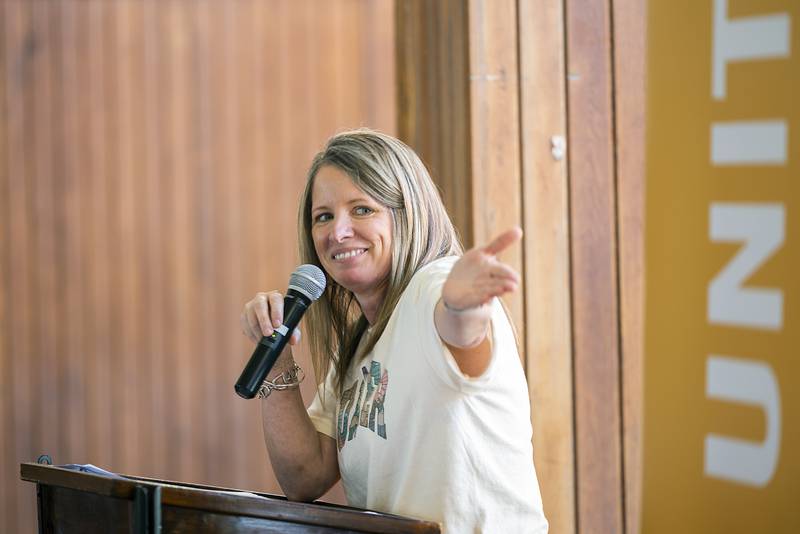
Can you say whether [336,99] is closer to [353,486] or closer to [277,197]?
[277,197]

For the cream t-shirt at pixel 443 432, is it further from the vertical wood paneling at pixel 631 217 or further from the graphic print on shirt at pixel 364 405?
the vertical wood paneling at pixel 631 217

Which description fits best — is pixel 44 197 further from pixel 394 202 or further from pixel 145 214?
pixel 394 202

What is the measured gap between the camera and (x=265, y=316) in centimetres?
141

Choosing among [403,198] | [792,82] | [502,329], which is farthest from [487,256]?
[792,82]

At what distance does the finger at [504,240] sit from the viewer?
1096 mm

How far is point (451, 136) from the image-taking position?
89.4 inches

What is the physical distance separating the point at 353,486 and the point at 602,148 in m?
1.10

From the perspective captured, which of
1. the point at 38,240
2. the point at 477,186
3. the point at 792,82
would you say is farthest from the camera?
the point at 38,240

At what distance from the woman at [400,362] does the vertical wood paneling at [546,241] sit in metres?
0.60

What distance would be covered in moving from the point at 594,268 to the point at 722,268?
1.39 ft

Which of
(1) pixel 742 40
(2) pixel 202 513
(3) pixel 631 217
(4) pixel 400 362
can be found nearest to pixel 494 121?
(3) pixel 631 217

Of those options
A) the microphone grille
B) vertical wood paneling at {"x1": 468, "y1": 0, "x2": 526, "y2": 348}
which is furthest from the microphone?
vertical wood paneling at {"x1": 468, "y1": 0, "x2": 526, "y2": 348}

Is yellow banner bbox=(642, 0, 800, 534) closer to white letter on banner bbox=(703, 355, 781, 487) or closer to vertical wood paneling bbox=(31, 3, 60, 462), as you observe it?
white letter on banner bbox=(703, 355, 781, 487)

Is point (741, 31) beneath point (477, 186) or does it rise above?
above
